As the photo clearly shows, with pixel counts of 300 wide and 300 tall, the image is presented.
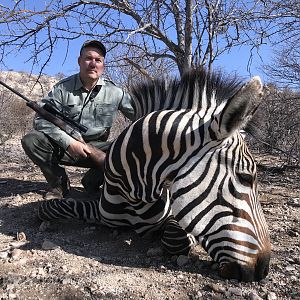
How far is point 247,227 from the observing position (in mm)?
2059

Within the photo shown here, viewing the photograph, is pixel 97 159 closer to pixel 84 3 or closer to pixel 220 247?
pixel 220 247

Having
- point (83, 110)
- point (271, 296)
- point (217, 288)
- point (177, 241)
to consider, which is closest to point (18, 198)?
point (83, 110)

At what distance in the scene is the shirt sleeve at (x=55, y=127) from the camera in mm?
3578

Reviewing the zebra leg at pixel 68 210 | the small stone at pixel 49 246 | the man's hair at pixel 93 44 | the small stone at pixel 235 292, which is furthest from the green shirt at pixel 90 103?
the small stone at pixel 235 292

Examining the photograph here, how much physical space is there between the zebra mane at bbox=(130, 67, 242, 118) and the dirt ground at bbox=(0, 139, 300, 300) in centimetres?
101

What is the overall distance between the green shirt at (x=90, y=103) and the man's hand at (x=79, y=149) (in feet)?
1.97

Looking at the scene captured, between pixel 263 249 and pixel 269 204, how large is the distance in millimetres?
1896

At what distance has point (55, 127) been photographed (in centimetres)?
375

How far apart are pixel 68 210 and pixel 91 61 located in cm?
158

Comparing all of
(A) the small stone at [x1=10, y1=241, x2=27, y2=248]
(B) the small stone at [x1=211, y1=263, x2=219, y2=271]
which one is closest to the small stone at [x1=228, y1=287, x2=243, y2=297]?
(B) the small stone at [x1=211, y1=263, x2=219, y2=271]

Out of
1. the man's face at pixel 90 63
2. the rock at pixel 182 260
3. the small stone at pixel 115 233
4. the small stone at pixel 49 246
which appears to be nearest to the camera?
the rock at pixel 182 260

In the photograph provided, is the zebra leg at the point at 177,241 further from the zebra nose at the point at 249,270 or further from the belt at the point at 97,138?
the belt at the point at 97,138

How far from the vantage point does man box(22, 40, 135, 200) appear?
13.0ft

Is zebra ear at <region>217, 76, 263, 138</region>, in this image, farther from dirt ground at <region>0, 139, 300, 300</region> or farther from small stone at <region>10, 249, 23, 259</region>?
small stone at <region>10, 249, 23, 259</region>
